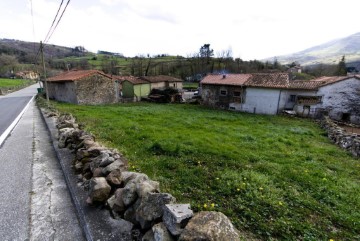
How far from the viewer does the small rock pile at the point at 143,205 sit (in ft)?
8.00

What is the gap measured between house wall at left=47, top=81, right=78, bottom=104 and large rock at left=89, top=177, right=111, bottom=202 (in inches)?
859

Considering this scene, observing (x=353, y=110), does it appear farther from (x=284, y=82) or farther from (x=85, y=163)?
(x=85, y=163)

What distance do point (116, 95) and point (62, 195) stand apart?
24752 millimetres

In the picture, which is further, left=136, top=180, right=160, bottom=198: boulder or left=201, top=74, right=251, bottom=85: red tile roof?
left=201, top=74, right=251, bottom=85: red tile roof

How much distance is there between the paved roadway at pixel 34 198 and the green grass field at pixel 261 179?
72.9 inches

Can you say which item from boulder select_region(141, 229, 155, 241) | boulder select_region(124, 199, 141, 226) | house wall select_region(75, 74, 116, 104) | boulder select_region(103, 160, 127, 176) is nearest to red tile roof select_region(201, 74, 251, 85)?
house wall select_region(75, 74, 116, 104)

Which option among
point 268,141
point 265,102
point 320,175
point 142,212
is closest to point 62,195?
point 142,212

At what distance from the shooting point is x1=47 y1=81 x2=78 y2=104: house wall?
76.3ft

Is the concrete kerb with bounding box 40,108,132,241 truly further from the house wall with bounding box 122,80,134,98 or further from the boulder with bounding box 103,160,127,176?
the house wall with bounding box 122,80,134,98

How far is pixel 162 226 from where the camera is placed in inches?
106

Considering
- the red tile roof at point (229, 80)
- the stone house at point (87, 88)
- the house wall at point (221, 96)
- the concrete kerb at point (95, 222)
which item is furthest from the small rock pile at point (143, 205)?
the stone house at point (87, 88)

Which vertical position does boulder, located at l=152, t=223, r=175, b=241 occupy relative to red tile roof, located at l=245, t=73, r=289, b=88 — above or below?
below

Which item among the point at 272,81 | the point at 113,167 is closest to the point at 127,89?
the point at 272,81

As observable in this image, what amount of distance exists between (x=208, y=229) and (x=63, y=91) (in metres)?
27.7
